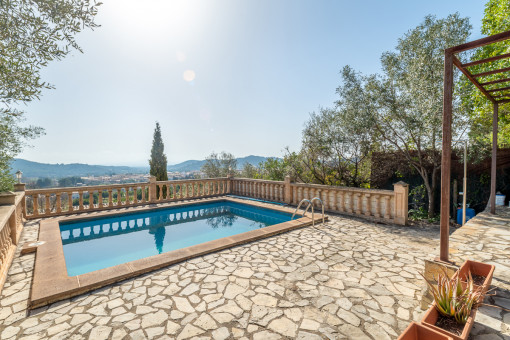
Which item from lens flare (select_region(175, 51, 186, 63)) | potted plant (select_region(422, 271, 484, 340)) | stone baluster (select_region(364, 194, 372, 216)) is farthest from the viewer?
lens flare (select_region(175, 51, 186, 63))

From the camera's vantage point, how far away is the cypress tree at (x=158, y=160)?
562 inches

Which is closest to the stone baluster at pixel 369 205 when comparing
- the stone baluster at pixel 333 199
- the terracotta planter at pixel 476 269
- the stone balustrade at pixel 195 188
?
the stone baluster at pixel 333 199

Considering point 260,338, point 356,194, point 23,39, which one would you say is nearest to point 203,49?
point 23,39

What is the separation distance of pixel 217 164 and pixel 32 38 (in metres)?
17.1

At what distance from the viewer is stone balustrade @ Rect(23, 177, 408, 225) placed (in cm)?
657

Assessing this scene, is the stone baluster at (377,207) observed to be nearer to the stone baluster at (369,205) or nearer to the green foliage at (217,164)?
the stone baluster at (369,205)

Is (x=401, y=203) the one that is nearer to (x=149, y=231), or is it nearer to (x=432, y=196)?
(x=432, y=196)

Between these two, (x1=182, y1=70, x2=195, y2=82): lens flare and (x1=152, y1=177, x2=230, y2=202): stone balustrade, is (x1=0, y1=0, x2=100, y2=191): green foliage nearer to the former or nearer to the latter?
(x1=152, y1=177, x2=230, y2=202): stone balustrade

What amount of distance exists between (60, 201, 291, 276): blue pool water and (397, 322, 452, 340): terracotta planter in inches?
212

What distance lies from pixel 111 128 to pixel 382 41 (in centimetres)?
1384

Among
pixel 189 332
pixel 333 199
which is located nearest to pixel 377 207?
Result: pixel 333 199

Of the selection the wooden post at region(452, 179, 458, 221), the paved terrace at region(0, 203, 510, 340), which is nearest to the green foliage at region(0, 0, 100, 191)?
the paved terrace at region(0, 203, 510, 340)

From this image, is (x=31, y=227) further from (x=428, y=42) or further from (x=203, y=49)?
(x=428, y=42)

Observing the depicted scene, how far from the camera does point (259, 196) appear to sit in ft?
35.1
